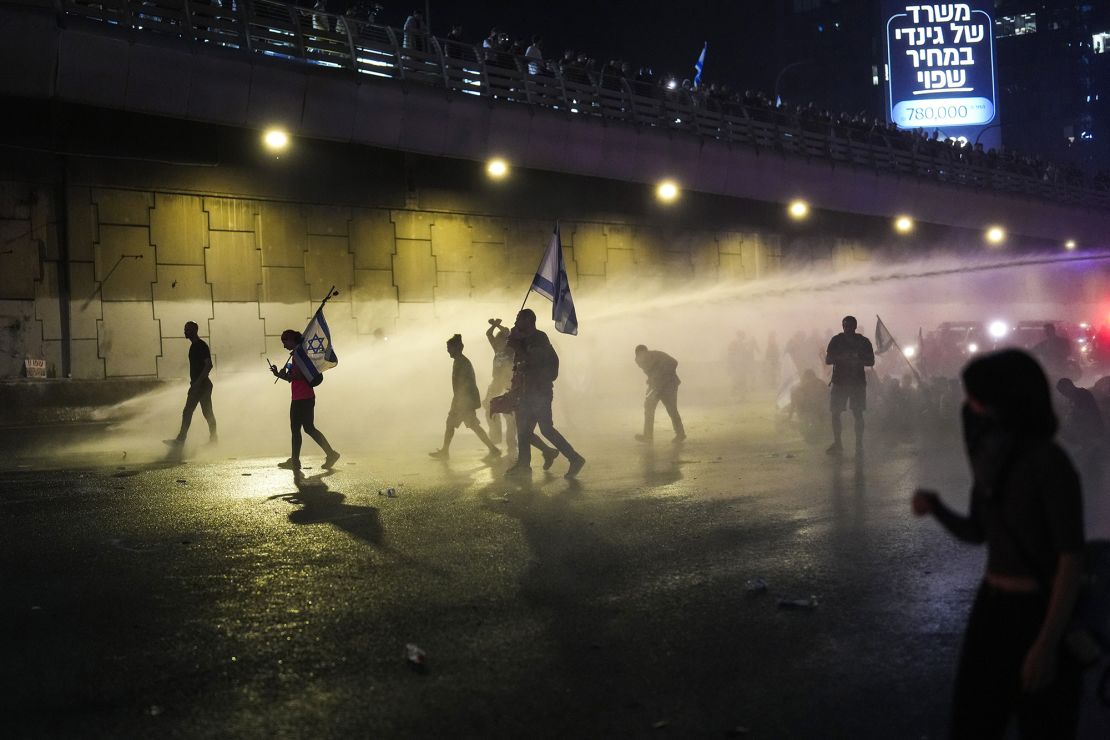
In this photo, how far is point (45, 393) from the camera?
18.1m

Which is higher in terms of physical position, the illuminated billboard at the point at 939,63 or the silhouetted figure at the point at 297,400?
→ the illuminated billboard at the point at 939,63

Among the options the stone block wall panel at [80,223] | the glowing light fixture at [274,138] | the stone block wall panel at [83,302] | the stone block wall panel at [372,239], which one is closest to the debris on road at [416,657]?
the stone block wall panel at [83,302]

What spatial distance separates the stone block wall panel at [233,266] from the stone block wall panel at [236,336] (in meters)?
0.22

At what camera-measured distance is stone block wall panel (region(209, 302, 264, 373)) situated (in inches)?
841

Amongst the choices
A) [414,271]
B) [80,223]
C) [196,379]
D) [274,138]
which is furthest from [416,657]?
[414,271]

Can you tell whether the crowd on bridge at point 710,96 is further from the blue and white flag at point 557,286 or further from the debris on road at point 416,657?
the debris on road at point 416,657

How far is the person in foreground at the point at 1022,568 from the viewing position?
9.57ft

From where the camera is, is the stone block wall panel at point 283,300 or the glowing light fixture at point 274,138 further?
the stone block wall panel at point 283,300

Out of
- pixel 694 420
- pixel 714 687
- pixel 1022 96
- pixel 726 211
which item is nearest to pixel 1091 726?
pixel 714 687

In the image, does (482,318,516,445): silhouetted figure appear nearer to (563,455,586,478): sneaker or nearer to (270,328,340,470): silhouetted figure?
(563,455,586,478): sneaker

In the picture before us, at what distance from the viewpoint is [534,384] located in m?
11.6

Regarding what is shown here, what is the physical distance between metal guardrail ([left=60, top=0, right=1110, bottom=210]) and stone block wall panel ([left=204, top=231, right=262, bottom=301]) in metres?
3.91

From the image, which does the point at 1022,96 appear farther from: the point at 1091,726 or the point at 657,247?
the point at 1091,726

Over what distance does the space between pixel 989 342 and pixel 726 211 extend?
8644mm
